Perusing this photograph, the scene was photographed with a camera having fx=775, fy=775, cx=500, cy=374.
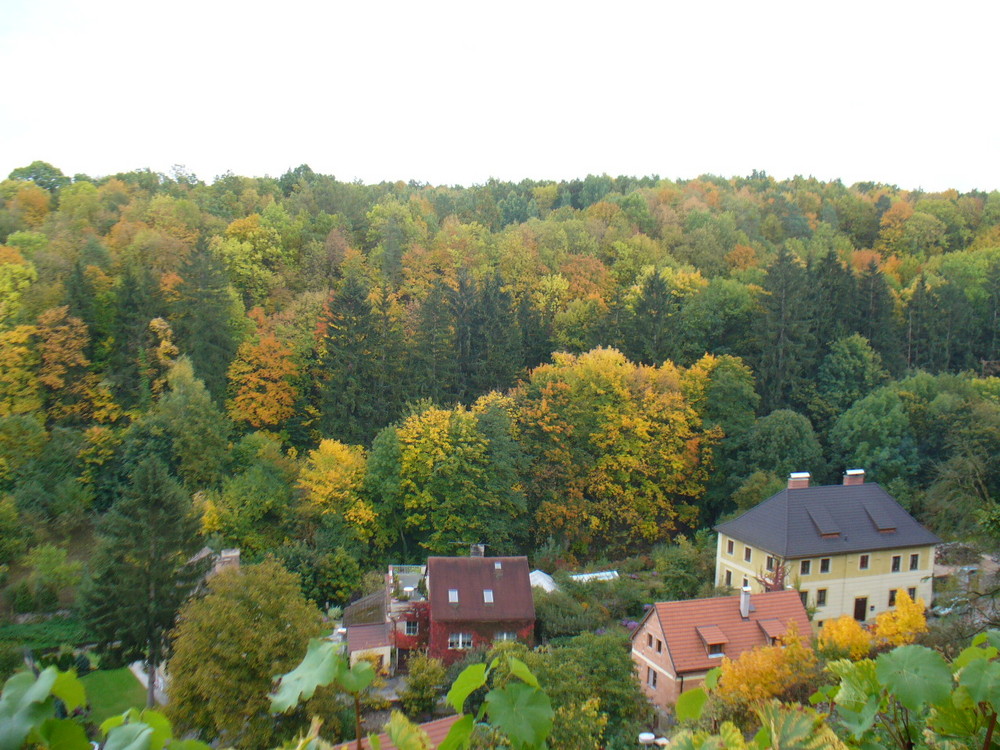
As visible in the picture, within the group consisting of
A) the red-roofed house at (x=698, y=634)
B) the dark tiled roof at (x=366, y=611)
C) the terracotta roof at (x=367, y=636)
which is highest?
the red-roofed house at (x=698, y=634)

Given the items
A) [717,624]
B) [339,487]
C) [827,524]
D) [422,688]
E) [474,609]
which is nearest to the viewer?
[422,688]

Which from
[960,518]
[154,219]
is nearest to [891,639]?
[960,518]

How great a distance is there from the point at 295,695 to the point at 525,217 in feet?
188

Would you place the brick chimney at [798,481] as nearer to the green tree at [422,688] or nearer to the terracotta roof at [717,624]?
the terracotta roof at [717,624]

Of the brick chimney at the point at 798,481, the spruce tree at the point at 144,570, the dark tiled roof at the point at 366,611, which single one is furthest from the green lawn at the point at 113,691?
the brick chimney at the point at 798,481

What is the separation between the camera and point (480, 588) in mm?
22922

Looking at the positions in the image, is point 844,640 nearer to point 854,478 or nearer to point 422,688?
point 422,688

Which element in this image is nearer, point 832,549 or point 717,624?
point 717,624

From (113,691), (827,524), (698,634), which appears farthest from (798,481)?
(113,691)

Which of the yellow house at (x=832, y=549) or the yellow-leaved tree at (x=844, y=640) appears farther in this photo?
the yellow house at (x=832, y=549)

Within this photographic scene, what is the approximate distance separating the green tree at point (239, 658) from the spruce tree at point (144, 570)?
5976mm

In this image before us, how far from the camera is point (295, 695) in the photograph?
2090 millimetres

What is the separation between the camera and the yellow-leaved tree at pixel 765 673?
13758 mm

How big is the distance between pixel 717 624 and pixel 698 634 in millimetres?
693
